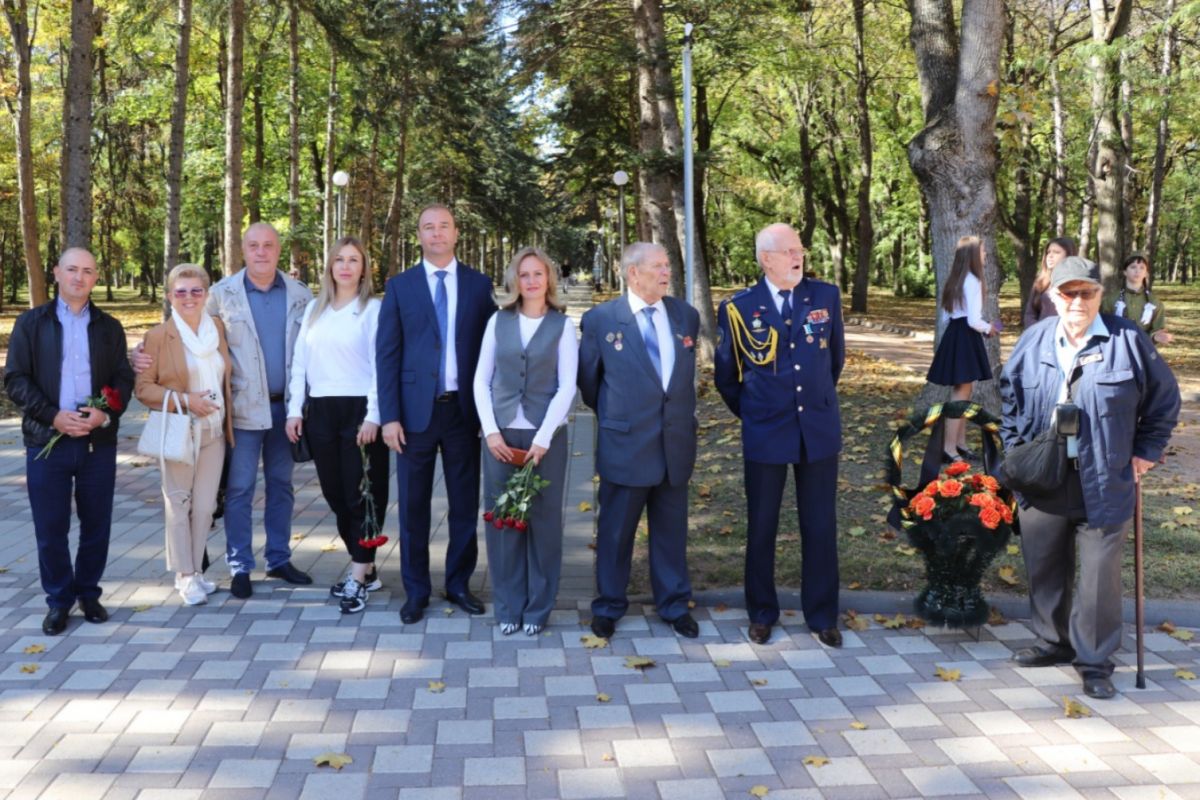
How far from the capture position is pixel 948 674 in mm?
4883

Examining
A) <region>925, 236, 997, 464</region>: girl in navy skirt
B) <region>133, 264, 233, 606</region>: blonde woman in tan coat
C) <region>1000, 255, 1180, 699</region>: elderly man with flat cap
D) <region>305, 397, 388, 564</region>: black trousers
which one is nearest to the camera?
<region>1000, 255, 1180, 699</region>: elderly man with flat cap

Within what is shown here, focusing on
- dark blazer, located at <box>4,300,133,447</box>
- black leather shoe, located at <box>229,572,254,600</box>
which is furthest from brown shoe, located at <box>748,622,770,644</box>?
dark blazer, located at <box>4,300,133,447</box>

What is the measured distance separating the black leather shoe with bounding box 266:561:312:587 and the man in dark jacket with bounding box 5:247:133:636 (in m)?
1.05

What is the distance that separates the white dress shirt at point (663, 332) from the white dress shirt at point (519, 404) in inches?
13.9

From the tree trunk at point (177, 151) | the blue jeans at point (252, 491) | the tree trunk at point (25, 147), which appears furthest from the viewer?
the tree trunk at point (25, 147)

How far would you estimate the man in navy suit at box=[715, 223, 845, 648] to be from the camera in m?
5.23

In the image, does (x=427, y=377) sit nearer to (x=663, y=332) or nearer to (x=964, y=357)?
(x=663, y=332)

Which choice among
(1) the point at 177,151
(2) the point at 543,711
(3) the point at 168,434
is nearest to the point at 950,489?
(2) the point at 543,711

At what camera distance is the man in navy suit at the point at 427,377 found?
5.51 meters

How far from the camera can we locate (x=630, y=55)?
1410cm

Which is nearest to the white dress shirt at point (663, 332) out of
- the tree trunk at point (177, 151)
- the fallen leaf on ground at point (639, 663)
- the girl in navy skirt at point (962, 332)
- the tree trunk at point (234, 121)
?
the fallen leaf on ground at point (639, 663)

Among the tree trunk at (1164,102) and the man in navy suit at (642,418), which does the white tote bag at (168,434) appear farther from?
the tree trunk at (1164,102)

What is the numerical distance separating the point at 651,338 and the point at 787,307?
28.1 inches

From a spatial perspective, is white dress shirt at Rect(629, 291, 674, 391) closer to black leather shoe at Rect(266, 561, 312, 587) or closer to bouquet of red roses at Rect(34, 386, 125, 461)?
black leather shoe at Rect(266, 561, 312, 587)
